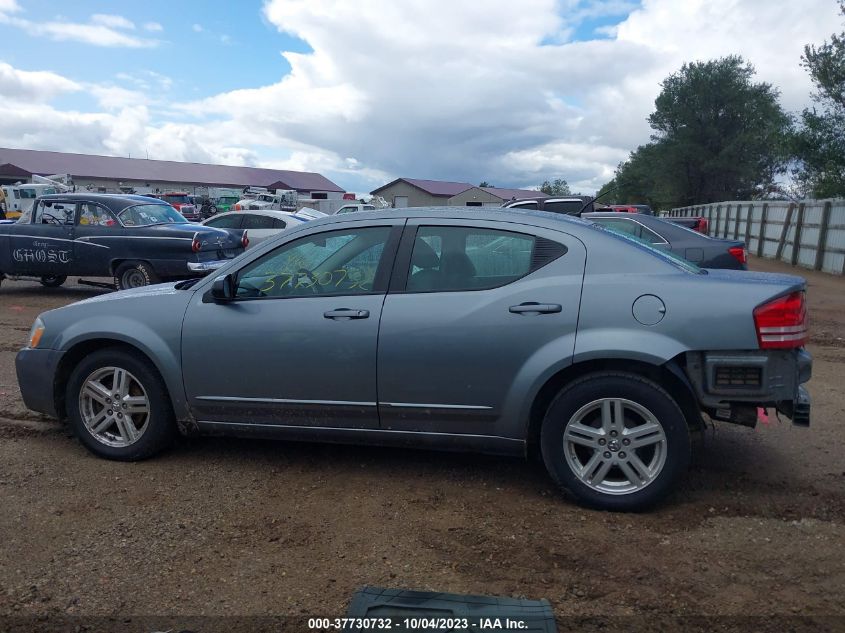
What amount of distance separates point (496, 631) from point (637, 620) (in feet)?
1.92

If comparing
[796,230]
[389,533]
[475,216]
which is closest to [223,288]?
[475,216]

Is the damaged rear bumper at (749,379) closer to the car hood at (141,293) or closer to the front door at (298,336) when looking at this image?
the front door at (298,336)

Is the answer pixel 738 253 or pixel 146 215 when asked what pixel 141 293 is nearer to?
pixel 146 215

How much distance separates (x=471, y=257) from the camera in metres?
4.36

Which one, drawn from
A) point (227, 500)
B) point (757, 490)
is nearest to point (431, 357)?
point (227, 500)

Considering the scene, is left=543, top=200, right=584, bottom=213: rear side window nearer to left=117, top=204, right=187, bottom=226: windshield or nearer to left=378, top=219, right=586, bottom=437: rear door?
left=117, top=204, right=187, bottom=226: windshield

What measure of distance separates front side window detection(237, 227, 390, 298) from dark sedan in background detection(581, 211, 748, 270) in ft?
20.0

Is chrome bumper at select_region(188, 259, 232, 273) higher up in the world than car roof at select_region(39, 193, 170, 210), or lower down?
lower down

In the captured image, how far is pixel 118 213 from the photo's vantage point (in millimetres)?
12094

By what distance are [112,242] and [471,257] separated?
9.23m

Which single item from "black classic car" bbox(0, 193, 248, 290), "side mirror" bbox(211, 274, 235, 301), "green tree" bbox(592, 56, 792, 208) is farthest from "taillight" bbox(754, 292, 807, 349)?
"green tree" bbox(592, 56, 792, 208)

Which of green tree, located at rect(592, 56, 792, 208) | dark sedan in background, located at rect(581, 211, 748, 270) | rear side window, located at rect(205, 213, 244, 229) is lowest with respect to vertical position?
rear side window, located at rect(205, 213, 244, 229)

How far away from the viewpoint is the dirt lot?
3.18 m

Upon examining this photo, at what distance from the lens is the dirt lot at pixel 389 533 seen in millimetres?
3184
